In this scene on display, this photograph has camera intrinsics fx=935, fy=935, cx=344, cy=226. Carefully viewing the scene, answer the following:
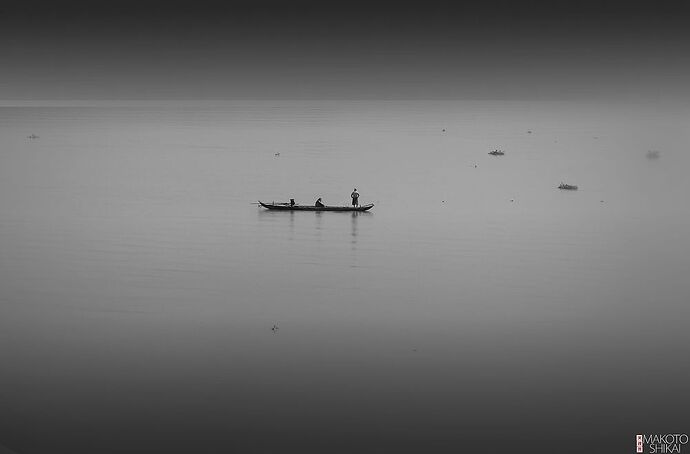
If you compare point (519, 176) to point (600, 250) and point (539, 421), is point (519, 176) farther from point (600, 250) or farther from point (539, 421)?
point (539, 421)

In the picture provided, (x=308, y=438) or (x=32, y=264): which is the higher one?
(x=32, y=264)

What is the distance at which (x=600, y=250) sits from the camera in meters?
49.2

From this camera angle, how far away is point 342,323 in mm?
33000

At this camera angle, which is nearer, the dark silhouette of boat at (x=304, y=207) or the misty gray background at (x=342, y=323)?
the misty gray background at (x=342, y=323)

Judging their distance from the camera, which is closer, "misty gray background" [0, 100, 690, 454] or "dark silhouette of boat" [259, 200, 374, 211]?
"misty gray background" [0, 100, 690, 454]

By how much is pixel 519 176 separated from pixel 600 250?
45.7 metres

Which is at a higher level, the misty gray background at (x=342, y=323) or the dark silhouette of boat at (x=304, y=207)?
the dark silhouette of boat at (x=304, y=207)

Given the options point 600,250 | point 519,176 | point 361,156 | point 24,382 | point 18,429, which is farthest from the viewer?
point 361,156

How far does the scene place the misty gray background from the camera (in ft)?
77.9

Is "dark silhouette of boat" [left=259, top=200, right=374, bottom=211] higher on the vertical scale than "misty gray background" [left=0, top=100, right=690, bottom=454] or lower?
higher

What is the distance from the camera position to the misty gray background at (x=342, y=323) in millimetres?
23750

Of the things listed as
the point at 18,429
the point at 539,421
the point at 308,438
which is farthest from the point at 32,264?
the point at 539,421

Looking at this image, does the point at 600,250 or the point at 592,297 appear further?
the point at 600,250

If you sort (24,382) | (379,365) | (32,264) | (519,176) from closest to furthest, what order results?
(24,382) → (379,365) → (32,264) → (519,176)
